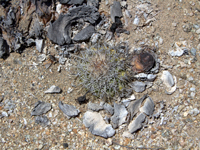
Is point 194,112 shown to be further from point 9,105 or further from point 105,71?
point 9,105

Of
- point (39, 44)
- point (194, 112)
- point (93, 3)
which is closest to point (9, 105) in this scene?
point (39, 44)

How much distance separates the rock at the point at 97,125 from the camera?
8.43 ft

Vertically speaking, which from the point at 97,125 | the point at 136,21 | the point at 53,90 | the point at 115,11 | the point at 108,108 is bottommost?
the point at 97,125

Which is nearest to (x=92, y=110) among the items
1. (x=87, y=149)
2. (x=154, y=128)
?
(x=87, y=149)

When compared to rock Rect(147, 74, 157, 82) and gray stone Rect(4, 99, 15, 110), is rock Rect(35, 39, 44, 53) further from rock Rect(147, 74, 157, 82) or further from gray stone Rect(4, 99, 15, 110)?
rock Rect(147, 74, 157, 82)

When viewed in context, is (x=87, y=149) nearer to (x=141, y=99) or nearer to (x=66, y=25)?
(x=141, y=99)

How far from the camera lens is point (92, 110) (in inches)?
108

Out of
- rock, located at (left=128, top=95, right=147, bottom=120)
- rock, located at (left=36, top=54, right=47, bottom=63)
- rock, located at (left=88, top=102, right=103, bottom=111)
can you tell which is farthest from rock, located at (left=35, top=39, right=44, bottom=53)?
rock, located at (left=128, top=95, right=147, bottom=120)

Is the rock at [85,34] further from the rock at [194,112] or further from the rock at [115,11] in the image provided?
the rock at [194,112]

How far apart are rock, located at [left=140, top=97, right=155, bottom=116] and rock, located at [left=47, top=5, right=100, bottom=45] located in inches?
63.0

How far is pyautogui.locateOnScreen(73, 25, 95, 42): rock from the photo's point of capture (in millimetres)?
3029

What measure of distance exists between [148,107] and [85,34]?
1565 millimetres

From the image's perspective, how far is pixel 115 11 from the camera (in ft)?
10.1

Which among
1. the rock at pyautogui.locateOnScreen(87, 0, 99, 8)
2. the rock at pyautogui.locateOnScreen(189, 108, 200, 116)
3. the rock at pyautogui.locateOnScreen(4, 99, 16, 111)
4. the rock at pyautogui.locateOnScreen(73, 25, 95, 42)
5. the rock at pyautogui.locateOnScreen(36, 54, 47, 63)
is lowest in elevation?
the rock at pyautogui.locateOnScreen(189, 108, 200, 116)
